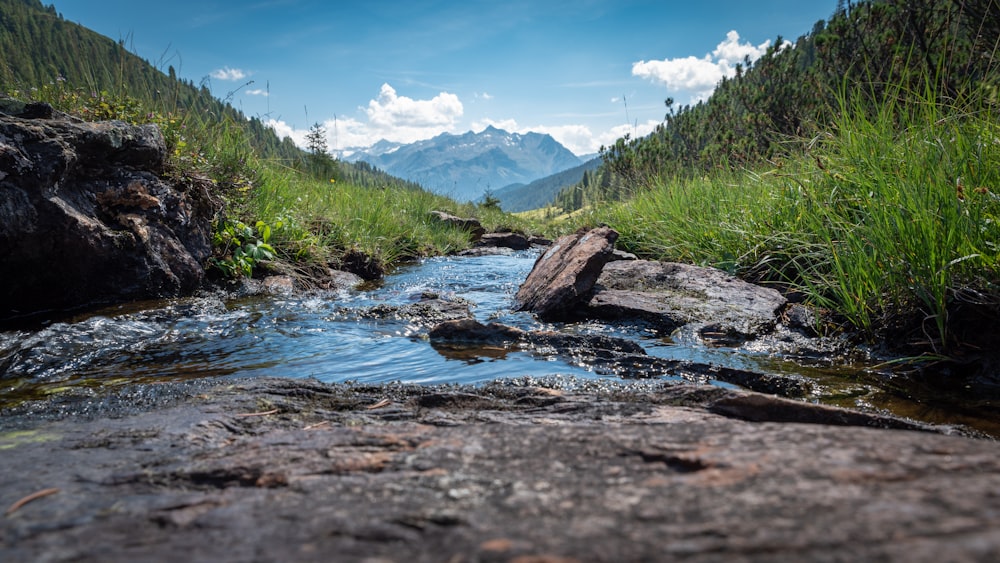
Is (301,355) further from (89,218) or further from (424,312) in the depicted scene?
(89,218)

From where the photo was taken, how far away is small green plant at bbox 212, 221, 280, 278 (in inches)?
225

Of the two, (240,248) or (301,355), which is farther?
(240,248)

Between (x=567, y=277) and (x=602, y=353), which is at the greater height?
(x=567, y=277)

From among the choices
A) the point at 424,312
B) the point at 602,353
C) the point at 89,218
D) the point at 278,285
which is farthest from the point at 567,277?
the point at 89,218

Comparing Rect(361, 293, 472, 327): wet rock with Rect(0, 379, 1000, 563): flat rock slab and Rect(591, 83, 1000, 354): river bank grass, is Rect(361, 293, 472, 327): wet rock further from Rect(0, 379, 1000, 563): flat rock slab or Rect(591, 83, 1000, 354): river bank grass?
Rect(0, 379, 1000, 563): flat rock slab

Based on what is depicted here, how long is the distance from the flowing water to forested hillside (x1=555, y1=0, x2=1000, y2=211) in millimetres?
3989

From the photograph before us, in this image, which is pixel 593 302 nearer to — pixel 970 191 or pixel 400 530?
pixel 970 191

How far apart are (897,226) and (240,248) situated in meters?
6.10

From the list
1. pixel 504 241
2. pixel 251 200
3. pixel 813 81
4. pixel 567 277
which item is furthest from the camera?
pixel 504 241

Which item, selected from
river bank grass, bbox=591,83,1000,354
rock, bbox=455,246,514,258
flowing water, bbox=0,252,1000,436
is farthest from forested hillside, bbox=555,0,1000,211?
flowing water, bbox=0,252,1000,436

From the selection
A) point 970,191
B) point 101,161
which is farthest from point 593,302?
point 101,161

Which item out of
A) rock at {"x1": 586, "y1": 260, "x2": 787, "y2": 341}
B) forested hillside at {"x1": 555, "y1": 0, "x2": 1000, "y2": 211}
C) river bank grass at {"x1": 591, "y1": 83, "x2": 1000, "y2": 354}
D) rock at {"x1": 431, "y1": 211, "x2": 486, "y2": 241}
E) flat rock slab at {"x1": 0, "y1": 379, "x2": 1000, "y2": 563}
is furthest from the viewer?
rock at {"x1": 431, "y1": 211, "x2": 486, "y2": 241}

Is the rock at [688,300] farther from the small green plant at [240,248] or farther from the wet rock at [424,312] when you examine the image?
the small green plant at [240,248]

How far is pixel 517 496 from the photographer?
884 mm
